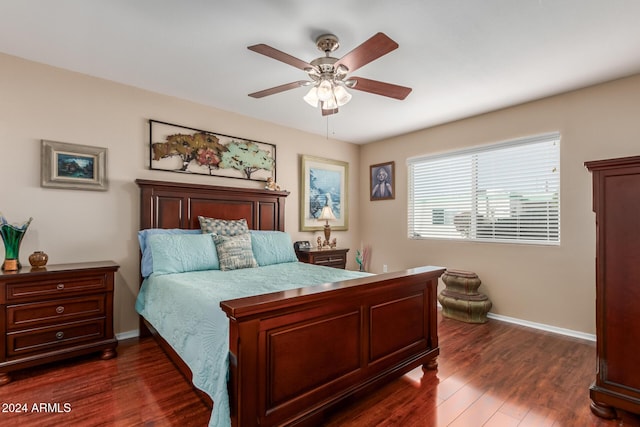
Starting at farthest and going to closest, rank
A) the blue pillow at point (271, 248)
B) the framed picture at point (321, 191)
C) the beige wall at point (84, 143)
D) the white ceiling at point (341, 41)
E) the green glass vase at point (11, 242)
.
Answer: the framed picture at point (321, 191) < the blue pillow at point (271, 248) < the beige wall at point (84, 143) < the green glass vase at point (11, 242) < the white ceiling at point (341, 41)

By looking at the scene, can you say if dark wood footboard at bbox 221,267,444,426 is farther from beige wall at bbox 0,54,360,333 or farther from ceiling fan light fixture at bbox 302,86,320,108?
beige wall at bbox 0,54,360,333

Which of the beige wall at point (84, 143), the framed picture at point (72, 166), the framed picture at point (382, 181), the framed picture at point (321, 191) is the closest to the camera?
the beige wall at point (84, 143)

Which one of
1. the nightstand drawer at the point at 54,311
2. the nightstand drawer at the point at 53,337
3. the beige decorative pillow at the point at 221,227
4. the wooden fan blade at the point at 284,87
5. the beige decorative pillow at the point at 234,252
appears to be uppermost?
the wooden fan blade at the point at 284,87

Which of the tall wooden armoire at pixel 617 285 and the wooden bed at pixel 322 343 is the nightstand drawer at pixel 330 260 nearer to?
the wooden bed at pixel 322 343

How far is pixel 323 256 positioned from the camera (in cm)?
430

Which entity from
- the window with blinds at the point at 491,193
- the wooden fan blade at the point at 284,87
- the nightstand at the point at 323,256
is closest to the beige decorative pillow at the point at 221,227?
the nightstand at the point at 323,256

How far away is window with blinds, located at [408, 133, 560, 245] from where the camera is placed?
3.38 m

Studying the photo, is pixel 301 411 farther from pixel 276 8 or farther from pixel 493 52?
pixel 493 52

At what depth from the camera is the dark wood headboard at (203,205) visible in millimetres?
3189

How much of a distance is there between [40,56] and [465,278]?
4.73 metres

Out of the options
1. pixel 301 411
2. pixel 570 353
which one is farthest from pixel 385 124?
pixel 301 411

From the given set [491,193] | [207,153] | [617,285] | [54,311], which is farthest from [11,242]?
[491,193]

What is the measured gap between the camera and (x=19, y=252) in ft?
8.61

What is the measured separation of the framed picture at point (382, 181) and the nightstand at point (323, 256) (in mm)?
1200
